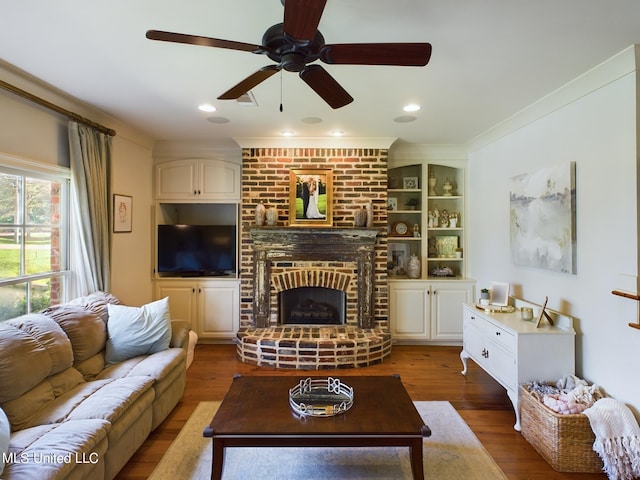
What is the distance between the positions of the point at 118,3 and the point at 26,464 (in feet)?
7.17

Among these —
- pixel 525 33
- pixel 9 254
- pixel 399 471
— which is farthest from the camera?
pixel 9 254

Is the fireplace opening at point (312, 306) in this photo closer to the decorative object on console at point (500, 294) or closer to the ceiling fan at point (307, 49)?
the decorative object on console at point (500, 294)

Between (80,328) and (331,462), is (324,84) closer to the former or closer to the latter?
(331,462)

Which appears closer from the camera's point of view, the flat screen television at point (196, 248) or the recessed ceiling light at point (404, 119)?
the recessed ceiling light at point (404, 119)

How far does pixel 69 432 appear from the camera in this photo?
166 cm

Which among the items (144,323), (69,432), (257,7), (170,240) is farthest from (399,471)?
(170,240)

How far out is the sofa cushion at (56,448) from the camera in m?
1.42

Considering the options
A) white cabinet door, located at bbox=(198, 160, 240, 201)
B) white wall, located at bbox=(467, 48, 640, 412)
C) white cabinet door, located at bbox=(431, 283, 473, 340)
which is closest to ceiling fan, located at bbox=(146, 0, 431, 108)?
white wall, located at bbox=(467, 48, 640, 412)

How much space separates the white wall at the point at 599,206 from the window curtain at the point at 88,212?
157 inches

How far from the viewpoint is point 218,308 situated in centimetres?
424

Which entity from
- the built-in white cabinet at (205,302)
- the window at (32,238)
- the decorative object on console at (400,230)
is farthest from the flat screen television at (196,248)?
the decorative object on console at (400,230)

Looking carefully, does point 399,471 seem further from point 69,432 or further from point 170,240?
point 170,240

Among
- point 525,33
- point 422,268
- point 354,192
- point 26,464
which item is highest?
point 525,33

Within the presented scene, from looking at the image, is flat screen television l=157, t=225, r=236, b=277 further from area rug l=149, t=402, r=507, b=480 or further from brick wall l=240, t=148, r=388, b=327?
area rug l=149, t=402, r=507, b=480
